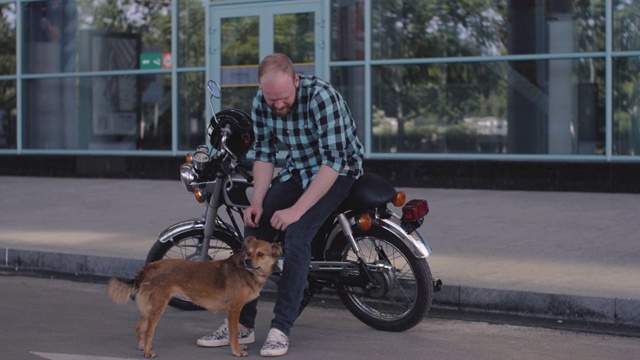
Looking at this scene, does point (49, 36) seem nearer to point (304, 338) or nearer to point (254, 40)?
point (254, 40)

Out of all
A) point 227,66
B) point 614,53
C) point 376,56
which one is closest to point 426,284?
point 614,53

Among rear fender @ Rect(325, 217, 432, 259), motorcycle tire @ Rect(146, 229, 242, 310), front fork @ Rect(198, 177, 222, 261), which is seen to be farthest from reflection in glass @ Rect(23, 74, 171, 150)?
rear fender @ Rect(325, 217, 432, 259)

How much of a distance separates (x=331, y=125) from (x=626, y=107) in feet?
29.6

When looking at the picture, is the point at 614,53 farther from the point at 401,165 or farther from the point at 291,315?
the point at 291,315

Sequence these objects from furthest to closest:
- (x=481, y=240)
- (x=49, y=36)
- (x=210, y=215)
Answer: (x=49, y=36)
(x=481, y=240)
(x=210, y=215)

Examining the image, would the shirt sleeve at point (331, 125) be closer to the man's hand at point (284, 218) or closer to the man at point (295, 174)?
the man at point (295, 174)

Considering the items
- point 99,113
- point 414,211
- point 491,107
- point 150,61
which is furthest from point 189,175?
point 99,113

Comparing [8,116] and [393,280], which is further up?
[8,116]

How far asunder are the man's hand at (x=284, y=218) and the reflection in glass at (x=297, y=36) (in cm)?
1042

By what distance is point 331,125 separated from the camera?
6.33m

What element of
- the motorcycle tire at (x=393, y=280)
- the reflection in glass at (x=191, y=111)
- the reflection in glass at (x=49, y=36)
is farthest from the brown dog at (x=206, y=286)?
the reflection in glass at (x=49, y=36)

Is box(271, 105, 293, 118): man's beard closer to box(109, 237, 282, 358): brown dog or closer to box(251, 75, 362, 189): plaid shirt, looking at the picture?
box(251, 75, 362, 189): plaid shirt

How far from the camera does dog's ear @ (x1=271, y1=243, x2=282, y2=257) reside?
6109 mm

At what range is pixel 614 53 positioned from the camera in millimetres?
14547
